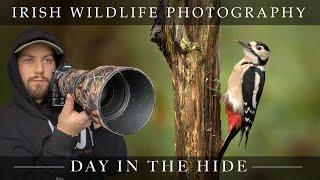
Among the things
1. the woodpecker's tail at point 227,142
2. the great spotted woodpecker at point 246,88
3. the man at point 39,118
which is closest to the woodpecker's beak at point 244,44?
the great spotted woodpecker at point 246,88

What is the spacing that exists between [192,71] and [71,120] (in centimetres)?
66

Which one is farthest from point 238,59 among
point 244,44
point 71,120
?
point 71,120

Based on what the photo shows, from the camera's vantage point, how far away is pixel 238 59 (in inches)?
145

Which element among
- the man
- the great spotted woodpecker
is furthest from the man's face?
the great spotted woodpecker

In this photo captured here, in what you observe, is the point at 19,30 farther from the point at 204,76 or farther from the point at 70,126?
the point at 204,76

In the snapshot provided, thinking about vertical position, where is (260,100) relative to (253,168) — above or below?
above

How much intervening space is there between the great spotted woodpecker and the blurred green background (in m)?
0.03

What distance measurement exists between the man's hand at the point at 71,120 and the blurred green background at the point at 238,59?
0.31 meters

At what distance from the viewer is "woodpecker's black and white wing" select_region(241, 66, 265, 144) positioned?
368 centimetres

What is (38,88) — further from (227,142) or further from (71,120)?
(227,142)

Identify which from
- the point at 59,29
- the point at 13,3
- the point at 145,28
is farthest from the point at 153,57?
the point at 13,3

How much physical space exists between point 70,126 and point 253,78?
3.02ft

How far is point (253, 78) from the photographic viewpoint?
3.68 meters

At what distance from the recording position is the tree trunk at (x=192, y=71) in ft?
12.1
